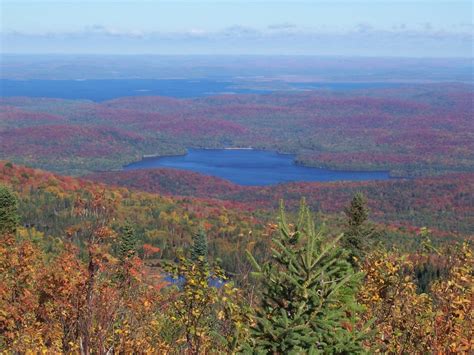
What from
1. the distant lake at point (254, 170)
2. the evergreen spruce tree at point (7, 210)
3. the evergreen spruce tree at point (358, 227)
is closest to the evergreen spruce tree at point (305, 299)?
the evergreen spruce tree at point (358, 227)

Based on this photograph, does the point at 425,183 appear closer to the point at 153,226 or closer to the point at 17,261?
the point at 153,226

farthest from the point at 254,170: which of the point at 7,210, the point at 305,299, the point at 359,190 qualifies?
the point at 305,299

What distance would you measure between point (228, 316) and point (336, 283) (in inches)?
117

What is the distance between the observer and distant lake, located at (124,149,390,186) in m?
163

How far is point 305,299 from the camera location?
851cm

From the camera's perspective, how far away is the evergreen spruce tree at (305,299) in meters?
8.36

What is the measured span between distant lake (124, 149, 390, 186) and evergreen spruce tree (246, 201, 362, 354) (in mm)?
144013

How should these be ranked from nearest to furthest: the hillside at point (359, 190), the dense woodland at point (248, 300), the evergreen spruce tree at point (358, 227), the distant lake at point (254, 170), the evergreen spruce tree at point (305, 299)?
the evergreen spruce tree at point (305, 299) < the dense woodland at point (248, 300) < the evergreen spruce tree at point (358, 227) < the hillside at point (359, 190) < the distant lake at point (254, 170)

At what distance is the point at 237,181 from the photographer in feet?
516

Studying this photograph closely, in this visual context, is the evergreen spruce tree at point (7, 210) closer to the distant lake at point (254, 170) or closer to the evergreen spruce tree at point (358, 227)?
the evergreen spruce tree at point (358, 227)

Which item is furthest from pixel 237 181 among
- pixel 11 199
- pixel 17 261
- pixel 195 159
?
pixel 17 261

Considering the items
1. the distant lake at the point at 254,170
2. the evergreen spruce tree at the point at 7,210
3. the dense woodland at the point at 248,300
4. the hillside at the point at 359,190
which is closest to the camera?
the dense woodland at the point at 248,300

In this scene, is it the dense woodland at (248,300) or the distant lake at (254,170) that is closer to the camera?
the dense woodland at (248,300)

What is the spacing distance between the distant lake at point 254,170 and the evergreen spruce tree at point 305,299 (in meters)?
144
